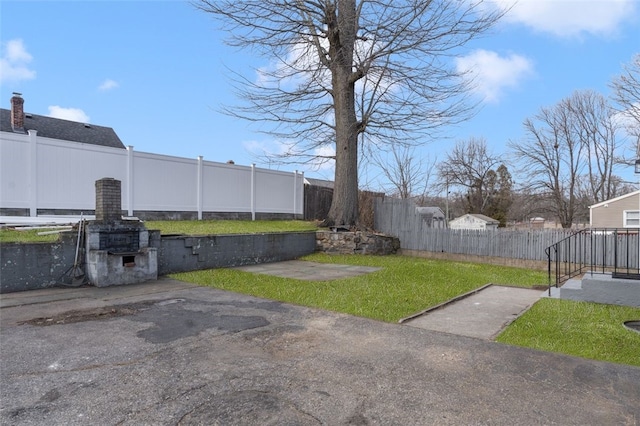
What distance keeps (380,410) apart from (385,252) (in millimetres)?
10897

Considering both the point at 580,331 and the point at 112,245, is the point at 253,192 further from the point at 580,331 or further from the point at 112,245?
the point at 580,331

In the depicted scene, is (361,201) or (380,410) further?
(361,201)

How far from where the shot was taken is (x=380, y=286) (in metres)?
7.53

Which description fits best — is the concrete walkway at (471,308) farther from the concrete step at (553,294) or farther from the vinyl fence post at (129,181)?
the vinyl fence post at (129,181)

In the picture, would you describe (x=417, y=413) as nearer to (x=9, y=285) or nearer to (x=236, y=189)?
(x=9, y=285)

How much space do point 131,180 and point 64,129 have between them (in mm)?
11234

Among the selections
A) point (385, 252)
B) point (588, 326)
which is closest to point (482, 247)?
point (385, 252)

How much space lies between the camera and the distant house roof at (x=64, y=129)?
17750mm

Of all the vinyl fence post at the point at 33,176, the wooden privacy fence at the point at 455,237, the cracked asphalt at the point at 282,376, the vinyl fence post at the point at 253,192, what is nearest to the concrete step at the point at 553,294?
the cracked asphalt at the point at 282,376

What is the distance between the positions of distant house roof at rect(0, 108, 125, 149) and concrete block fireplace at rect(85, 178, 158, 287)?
43.7 feet

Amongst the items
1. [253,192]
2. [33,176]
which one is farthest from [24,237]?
[253,192]

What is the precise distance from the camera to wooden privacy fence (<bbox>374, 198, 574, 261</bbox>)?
37.7 feet

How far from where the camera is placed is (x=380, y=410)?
2807 millimetres

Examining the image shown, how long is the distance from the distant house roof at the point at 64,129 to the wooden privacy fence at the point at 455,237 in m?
15.2
